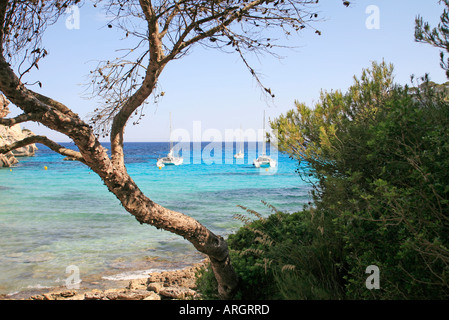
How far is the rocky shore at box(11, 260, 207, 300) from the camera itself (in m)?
7.43

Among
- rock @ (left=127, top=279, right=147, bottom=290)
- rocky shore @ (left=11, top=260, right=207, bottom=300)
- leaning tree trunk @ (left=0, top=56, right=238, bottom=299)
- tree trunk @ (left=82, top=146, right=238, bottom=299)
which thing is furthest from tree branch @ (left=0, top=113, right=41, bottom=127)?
rock @ (left=127, top=279, right=147, bottom=290)

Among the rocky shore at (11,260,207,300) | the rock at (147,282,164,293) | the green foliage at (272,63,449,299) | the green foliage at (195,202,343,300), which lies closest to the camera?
the green foliage at (272,63,449,299)

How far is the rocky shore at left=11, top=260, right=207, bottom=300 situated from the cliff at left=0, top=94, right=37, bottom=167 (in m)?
A: 3.47

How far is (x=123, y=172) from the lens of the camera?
419 cm

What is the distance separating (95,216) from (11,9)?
16.1 meters

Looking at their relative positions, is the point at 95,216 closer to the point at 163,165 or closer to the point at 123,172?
the point at 123,172

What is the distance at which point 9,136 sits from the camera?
50250 mm

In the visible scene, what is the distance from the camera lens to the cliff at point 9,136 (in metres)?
3.64

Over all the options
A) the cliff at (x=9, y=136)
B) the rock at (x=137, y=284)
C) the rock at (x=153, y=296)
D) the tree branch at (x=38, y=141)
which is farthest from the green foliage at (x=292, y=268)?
Result: the cliff at (x=9, y=136)

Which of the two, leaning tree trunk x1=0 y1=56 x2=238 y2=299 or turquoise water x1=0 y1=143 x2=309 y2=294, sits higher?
leaning tree trunk x1=0 y1=56 x2=238 y2=299

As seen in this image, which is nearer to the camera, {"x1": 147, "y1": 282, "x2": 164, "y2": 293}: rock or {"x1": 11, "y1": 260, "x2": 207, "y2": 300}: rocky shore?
{"x1": 11, "y1": 260, "x2": 207, "y2": 300}: rocky shore

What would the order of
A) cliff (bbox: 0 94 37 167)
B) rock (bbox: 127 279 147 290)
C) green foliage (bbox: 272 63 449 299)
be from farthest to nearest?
rock (bbox: 127 279 147 290) < cliff (bbox: 0 94 37 167) < green foliage (bbox: 272 63 449 299)

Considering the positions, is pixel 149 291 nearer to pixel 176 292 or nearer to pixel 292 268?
pixel 176 292

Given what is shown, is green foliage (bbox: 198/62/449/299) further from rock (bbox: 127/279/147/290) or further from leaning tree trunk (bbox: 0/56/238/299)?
rock (bbox: 127/279/147/290)
